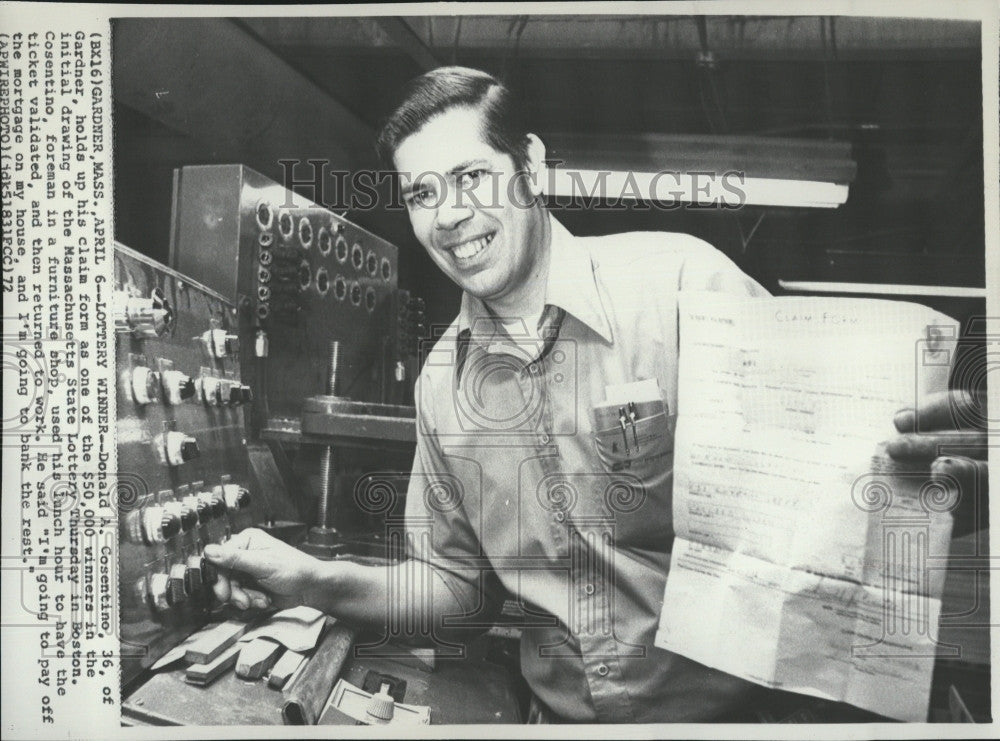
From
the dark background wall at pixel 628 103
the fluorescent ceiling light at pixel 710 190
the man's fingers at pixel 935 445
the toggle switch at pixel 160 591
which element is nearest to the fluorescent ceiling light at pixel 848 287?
the dark background wall at pixel 628 103

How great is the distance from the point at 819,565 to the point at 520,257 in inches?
29.2

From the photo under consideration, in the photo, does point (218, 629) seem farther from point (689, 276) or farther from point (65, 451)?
point (689, 276)

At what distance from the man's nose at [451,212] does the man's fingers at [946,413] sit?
32.6 inches

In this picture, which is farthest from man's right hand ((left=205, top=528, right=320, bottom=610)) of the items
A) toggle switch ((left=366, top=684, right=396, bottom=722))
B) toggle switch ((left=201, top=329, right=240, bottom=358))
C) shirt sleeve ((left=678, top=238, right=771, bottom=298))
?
shirt sleeve ((left=678, top=238, right=771, bottom=298))

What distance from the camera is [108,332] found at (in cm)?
141

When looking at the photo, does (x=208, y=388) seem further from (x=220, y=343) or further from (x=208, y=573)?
(x=208, y=573)

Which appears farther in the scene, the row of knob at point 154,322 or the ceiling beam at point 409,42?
the ceiling beam at point 409,42

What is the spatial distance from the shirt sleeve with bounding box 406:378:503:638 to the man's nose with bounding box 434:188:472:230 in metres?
0.34

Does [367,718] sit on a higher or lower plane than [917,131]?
lower

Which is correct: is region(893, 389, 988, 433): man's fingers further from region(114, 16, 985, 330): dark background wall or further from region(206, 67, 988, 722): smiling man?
region(114, 16, 985, 330): dark background wall

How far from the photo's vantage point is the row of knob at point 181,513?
4.45ft

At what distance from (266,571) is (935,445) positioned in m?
1.19

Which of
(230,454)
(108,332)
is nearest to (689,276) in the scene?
(230,454)

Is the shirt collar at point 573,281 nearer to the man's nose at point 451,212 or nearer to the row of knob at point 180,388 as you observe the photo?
the man's nose at point 451,212
